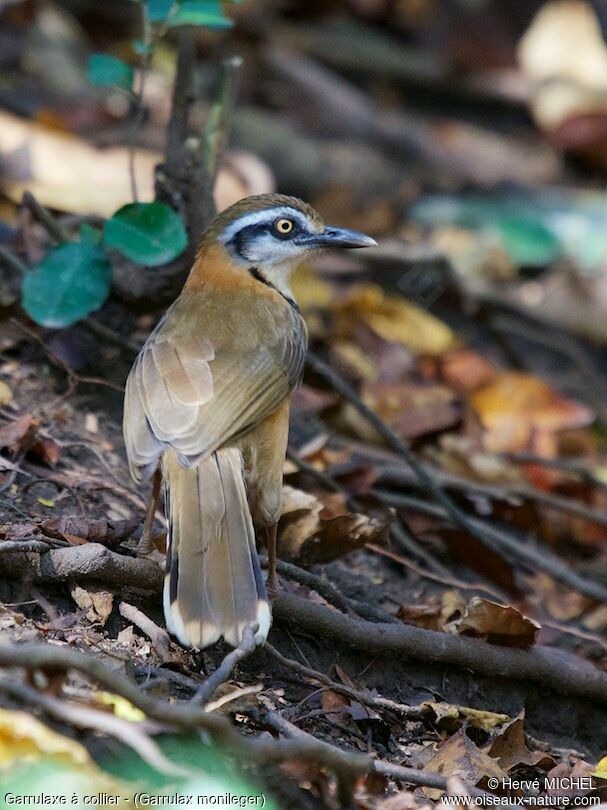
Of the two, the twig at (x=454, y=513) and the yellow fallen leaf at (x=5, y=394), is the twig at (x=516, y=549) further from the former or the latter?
the yellow fallen leaf at (x=5, y=394)

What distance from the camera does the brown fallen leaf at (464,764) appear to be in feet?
12.0

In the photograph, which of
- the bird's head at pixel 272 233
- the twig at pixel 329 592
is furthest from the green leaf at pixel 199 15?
the twig at pixel 329 592

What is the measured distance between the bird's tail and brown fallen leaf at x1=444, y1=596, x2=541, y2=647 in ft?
3.16

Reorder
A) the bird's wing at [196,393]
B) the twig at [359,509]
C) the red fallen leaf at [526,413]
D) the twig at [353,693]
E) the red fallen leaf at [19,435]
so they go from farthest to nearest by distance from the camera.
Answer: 1. the red fallen leaf at [526,413]
2. the twig at [359,509]
3. the red fallen leaf at [19,435]
4. the bird's wing at [196,393]
5. the twig at [353,693]

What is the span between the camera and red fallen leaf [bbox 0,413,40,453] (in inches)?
176

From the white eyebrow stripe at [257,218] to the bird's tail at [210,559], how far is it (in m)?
1.29

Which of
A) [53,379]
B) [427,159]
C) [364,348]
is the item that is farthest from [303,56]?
[53,379]

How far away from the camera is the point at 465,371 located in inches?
287

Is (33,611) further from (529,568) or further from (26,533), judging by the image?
(529,568)

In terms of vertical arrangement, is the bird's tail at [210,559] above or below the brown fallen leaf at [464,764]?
above

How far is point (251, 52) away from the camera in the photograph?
1128 cm

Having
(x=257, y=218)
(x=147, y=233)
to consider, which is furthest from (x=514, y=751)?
(x=147, y=233)

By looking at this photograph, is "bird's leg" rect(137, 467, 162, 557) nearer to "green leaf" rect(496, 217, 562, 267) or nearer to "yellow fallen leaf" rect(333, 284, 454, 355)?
"yellow fallen leaf" rect(333, 284, 454, 355)

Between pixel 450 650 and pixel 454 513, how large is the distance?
137 cm
